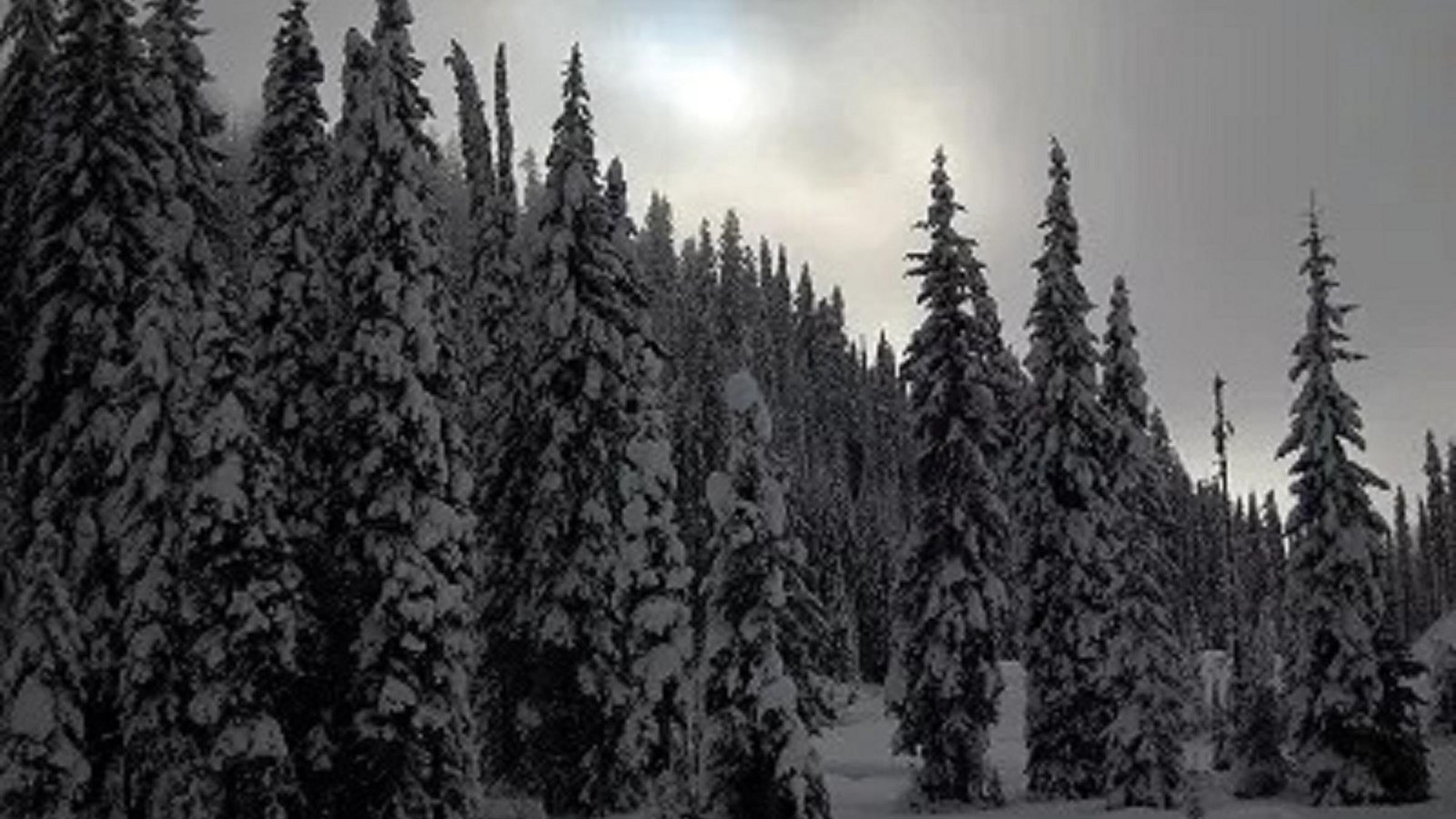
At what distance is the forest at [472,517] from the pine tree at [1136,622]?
133 mm

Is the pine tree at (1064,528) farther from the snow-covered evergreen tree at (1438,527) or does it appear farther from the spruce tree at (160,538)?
the snow-covered evergreen tree at (1438,527)

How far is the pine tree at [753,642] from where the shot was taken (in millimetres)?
25312

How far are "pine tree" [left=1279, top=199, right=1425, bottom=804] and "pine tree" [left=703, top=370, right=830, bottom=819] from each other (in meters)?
20.4

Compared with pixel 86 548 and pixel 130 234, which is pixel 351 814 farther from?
pixel 130 234

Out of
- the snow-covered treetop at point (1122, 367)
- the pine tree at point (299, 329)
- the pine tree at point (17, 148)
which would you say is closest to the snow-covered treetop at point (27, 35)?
the pine tree at point (17, 148)

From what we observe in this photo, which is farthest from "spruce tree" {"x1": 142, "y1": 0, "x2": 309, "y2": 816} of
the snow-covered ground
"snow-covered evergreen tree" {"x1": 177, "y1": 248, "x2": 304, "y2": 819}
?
the snow-covered ground

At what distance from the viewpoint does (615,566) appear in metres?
35.7

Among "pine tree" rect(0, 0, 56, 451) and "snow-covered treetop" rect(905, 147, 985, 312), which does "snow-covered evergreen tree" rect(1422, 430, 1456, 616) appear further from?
"pine tree" rect(0, 0, 56, 451)

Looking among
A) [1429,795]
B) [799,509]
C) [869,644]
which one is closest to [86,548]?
[1429,795]

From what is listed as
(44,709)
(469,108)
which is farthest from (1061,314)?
(469,108)

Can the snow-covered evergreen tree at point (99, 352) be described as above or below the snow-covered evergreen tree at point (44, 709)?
above

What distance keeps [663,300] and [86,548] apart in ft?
303

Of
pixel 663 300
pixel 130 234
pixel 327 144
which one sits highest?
pixel 663 300

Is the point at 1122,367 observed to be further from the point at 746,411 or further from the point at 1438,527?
the point at 1438,527
